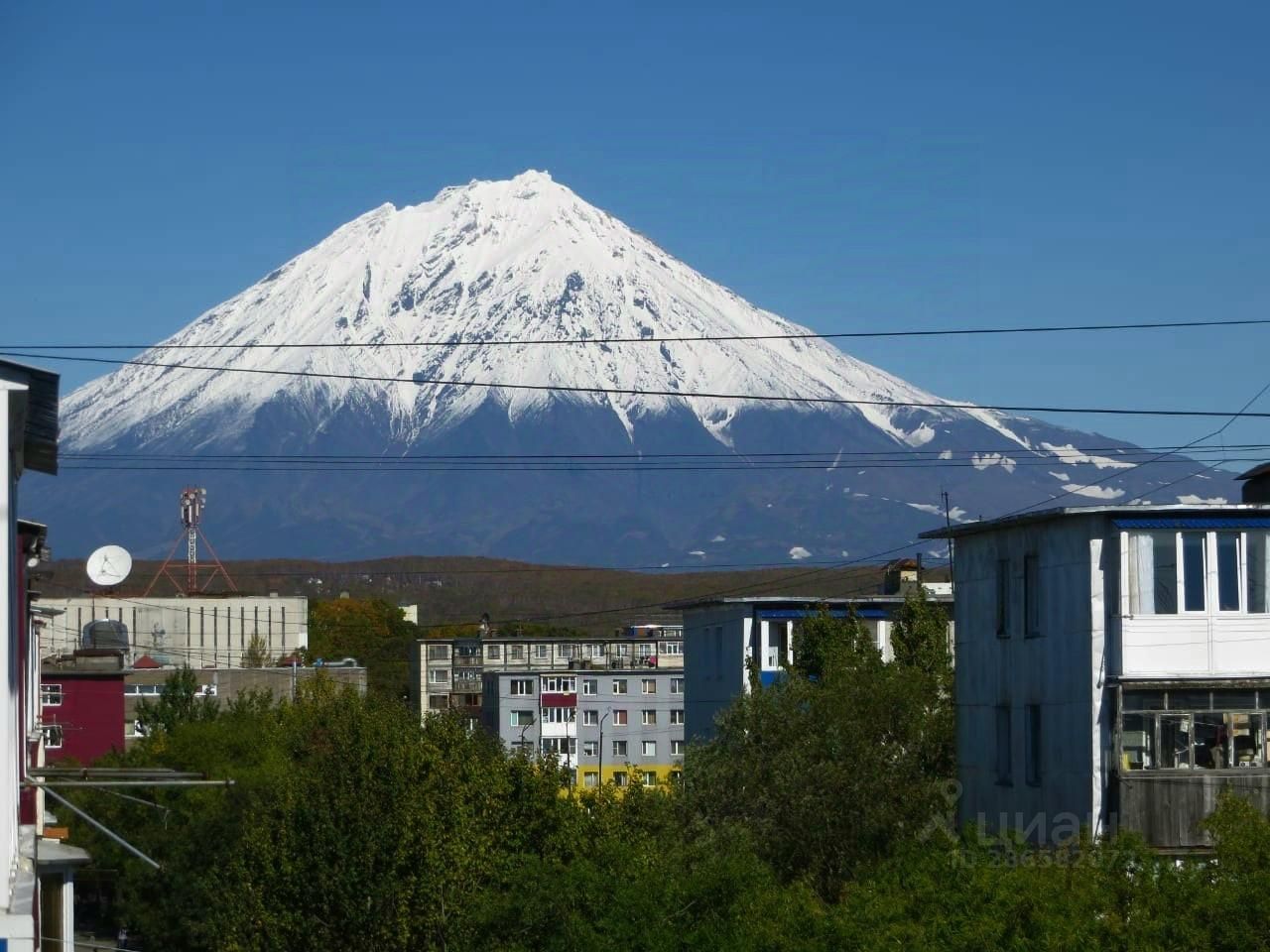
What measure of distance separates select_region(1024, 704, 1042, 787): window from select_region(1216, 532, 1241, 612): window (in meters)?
4.82

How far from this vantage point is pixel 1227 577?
116 ft

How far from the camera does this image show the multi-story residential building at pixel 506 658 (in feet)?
449

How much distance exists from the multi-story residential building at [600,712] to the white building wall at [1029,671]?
81471mm

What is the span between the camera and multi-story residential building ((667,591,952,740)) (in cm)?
7338

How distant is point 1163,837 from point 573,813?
10705 millimetres

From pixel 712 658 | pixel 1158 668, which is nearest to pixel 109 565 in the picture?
pixel 712 658

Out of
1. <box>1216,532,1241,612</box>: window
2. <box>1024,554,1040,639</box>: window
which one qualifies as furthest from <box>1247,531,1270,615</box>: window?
<box>1024,554,1040,639</box>: window

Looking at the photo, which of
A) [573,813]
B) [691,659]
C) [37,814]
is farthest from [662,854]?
[691,659]

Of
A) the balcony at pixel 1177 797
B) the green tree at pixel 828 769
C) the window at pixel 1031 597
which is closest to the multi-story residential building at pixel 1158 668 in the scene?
the balcony at pixel 1177 797

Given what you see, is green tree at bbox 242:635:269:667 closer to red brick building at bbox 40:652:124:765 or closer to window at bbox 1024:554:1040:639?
red brick building at bbox 40:652:124:765

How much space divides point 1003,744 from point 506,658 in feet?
352

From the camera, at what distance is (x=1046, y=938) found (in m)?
18.4

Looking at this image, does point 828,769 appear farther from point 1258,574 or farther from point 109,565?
point 109,565

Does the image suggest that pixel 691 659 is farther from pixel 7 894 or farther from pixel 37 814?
pixel 7 894
